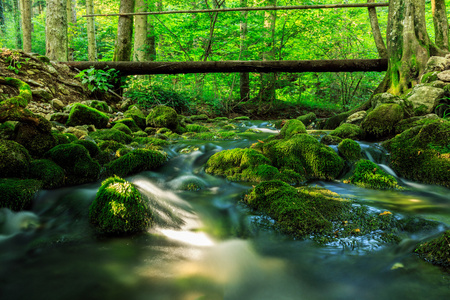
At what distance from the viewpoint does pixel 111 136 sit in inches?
245

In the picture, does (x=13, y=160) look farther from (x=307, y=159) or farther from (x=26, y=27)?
(x=26, y=27)

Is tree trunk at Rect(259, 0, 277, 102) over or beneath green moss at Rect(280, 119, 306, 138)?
over

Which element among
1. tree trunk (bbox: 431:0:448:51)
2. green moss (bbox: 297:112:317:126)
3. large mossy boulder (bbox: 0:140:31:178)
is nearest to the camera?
large mossy boulder (bbox: 0:140:31:178)

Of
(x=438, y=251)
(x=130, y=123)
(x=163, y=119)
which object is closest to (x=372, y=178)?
(x=438, y=251)

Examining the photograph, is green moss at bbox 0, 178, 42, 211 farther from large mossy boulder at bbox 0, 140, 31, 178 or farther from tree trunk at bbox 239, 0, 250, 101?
tree trunk at bbox 239, 0, 250, 101

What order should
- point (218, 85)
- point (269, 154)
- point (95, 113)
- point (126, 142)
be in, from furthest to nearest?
1. point (218, 85)
2. point (95, 113)
3. point (126, 142)
4. point (269, 154)

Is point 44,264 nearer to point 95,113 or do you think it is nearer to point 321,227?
point 321,227

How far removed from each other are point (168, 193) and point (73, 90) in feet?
23.1

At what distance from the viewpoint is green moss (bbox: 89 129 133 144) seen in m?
6.04

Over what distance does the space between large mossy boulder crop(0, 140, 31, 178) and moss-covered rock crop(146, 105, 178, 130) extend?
5028 mm

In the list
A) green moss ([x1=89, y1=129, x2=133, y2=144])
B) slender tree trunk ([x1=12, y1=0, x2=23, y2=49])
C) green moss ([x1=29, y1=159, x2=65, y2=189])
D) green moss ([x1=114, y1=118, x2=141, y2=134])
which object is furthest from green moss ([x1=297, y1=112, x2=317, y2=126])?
slender tree trunk ([x1=12, y1=0, x2=23, y2=49])

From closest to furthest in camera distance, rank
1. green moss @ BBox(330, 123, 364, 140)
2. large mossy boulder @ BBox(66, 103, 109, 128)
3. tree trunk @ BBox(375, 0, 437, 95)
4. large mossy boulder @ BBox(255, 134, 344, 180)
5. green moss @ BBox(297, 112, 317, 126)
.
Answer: large mossy boulder @ BBox(255, 134, 344, 180)
green moss @ BBox(330, 123, 364, 140)
large mossy boulder @ BBox(66, 103, 109, 128)
tree trunk @ BBox(375, 0, 437, 95)
green moss @ BBox(297, 112, 317, 126)

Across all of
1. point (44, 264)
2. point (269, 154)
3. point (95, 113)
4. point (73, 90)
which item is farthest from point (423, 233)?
point (73, 90)

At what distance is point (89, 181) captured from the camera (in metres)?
4.18
